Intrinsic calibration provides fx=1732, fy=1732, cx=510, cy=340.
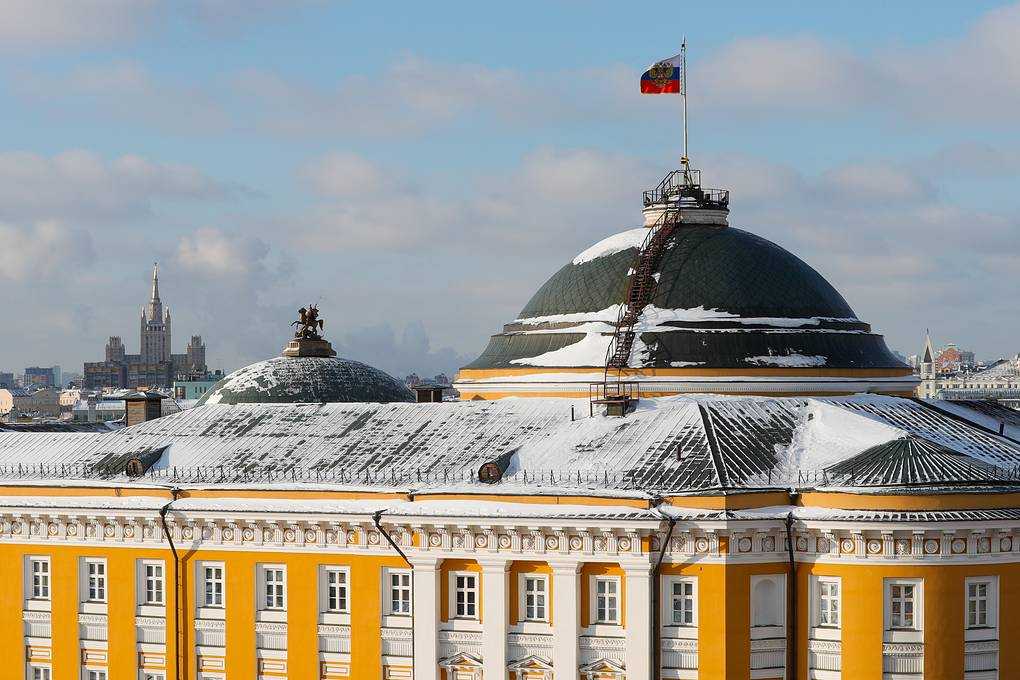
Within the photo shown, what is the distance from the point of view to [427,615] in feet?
131

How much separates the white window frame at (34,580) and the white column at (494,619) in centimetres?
1214

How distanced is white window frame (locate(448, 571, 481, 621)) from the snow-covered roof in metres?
2.03

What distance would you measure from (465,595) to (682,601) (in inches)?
205

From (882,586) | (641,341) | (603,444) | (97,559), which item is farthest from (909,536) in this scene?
(97,559)

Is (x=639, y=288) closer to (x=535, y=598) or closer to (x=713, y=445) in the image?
(x=713, y=445)

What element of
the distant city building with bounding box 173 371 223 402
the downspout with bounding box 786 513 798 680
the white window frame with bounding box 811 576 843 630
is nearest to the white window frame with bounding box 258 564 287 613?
the downspout with bounding box 786 513 798 680

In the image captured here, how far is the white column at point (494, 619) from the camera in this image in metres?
39.1

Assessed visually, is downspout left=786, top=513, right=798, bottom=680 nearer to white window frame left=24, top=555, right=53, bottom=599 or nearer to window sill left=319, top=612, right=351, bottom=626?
window sill left=319, top=612, right=351, bottom=626

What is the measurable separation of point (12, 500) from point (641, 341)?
54.7 ft

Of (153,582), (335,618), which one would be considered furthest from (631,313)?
(153,582)

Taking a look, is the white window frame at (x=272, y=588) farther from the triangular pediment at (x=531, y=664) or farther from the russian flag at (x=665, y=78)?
the russian flag at (x=665, y=78)

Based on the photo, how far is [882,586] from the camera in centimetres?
3675

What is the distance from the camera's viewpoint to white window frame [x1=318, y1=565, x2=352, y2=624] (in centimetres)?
4131

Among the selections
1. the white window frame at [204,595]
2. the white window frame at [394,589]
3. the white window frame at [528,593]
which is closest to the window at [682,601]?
the white window frame at [528,593]
